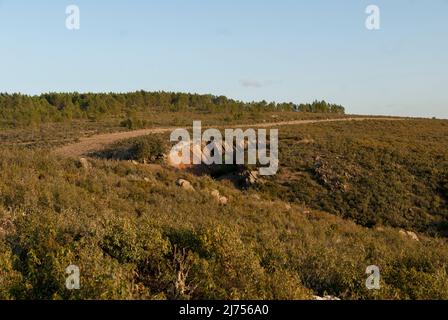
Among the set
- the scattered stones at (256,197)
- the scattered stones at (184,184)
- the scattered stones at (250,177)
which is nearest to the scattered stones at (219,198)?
the scattered stones at (184,184)

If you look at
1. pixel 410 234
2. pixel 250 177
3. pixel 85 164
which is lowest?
pixel 410 234

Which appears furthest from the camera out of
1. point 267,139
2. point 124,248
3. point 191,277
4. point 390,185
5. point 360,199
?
point 267,139

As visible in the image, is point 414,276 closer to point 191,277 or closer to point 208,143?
point 191,277

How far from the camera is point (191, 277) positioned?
694 cm

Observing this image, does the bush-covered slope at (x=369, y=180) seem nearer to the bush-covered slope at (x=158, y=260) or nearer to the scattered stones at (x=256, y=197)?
the scattered stones at (x=256, y=197)

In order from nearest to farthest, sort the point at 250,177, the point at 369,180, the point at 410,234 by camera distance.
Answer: the point at 410,234
the point at 250,177
the point at 369,180

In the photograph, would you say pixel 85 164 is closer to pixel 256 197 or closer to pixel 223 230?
pixel 256 197

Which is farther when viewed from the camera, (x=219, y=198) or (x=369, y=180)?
(x=369, y=180)

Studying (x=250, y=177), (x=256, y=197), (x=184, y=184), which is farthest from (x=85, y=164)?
(x=250, y=177)

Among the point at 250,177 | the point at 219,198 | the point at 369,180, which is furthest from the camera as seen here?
the point at 369,180

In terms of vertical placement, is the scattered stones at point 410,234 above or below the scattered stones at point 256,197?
below

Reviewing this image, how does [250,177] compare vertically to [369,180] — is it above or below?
above

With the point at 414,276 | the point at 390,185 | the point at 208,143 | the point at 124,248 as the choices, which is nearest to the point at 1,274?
the point at 124,248
